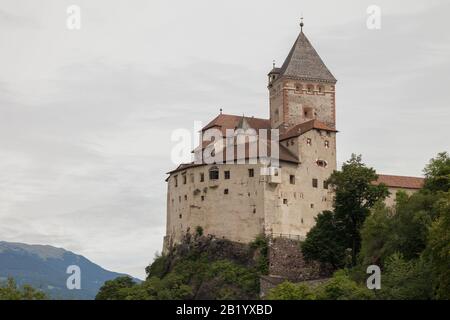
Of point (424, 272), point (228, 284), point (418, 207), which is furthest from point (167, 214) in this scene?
point (424, 272)

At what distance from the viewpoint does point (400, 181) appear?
11894 cm

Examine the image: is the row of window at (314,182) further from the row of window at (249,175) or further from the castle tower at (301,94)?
the castle tower at (301,94)

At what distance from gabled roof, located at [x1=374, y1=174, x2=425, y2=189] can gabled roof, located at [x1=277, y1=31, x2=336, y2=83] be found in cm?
1279

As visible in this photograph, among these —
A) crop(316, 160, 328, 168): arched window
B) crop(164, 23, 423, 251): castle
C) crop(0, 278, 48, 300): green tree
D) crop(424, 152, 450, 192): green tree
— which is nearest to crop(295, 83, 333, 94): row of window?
crop(164, 23, 423, 251): castle

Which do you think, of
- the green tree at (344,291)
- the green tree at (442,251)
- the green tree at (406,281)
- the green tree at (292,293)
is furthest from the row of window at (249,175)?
the green tree at (442,251)

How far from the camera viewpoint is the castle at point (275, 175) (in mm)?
107000

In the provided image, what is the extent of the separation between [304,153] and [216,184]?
10.1m

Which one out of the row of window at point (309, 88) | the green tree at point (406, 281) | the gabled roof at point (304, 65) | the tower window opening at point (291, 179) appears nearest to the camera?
the green tree at point (406, 281)

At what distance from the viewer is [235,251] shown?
106312 millimetres

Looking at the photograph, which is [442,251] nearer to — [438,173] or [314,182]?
[438,173]

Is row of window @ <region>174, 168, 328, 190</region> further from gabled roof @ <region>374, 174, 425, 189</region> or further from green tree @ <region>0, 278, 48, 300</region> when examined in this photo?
green tree @ <region>0, 278, 48, 300</region>

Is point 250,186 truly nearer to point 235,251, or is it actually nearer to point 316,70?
point 235,251

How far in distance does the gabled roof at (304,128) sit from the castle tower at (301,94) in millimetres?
2159
